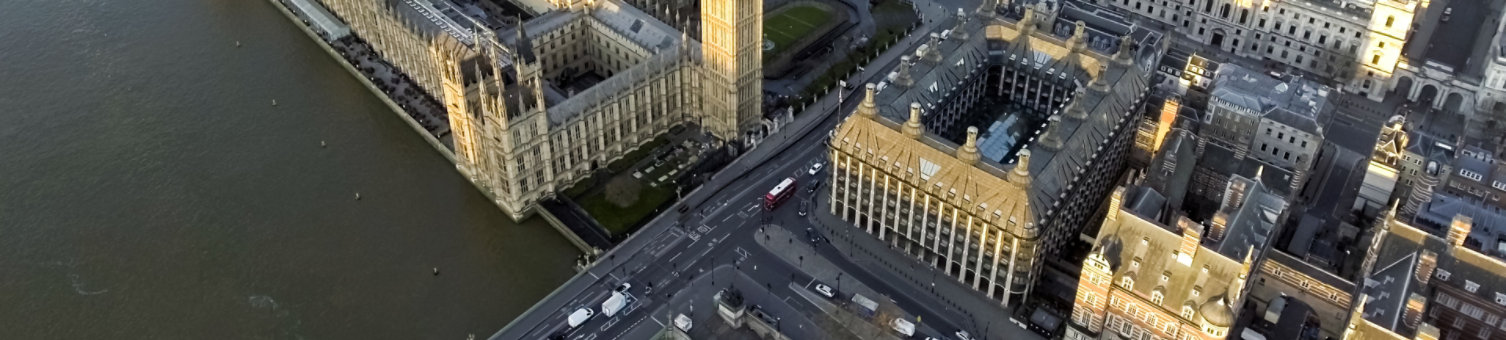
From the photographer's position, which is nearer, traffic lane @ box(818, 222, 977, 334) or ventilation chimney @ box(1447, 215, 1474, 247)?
ventilation chimney @ box(1447, 215, 1474, 247)

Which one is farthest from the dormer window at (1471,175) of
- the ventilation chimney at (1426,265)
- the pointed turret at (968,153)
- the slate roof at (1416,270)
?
the pointed turret at (968,153)

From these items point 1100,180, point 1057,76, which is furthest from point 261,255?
point 1057,76

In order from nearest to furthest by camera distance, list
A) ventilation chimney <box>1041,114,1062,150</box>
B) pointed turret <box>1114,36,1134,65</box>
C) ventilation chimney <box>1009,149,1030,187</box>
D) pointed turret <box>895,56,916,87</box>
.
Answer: ventilation chimney <box>1009,149,1030,187</box> → ventilation chimney <box>1041,114,1062,150</box> → pointed turret <box>895,56,916,87</box> → pointed turret <box>1114,36,1134,65</box>

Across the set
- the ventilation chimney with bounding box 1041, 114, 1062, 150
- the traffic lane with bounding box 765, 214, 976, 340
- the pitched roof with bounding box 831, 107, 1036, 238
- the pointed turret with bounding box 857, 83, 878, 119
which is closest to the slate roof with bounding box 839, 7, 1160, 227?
the ventilation chimney with bounding box 1041, 114, 1062, 150

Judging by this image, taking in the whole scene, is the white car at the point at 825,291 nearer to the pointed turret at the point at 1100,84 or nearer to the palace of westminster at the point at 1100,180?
the palace of westminster at the point at 1100,180

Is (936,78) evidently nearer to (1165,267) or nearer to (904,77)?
(904,77)

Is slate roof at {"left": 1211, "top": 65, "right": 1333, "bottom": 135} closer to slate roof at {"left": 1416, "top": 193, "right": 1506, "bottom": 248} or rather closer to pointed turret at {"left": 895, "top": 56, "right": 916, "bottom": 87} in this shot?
slate roof at {"left": 1416, "top": 193, "right": 1506, "bottom": 248}

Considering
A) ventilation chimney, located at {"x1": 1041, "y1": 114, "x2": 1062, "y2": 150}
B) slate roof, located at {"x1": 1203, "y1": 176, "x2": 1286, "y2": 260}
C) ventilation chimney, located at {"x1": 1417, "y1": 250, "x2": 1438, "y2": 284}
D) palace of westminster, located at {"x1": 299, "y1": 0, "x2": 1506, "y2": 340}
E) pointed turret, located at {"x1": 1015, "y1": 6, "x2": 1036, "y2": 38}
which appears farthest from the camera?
pointed turret, located at {"x1": 1015, "y1": 6, "x2": 1036, "y2": 38}
